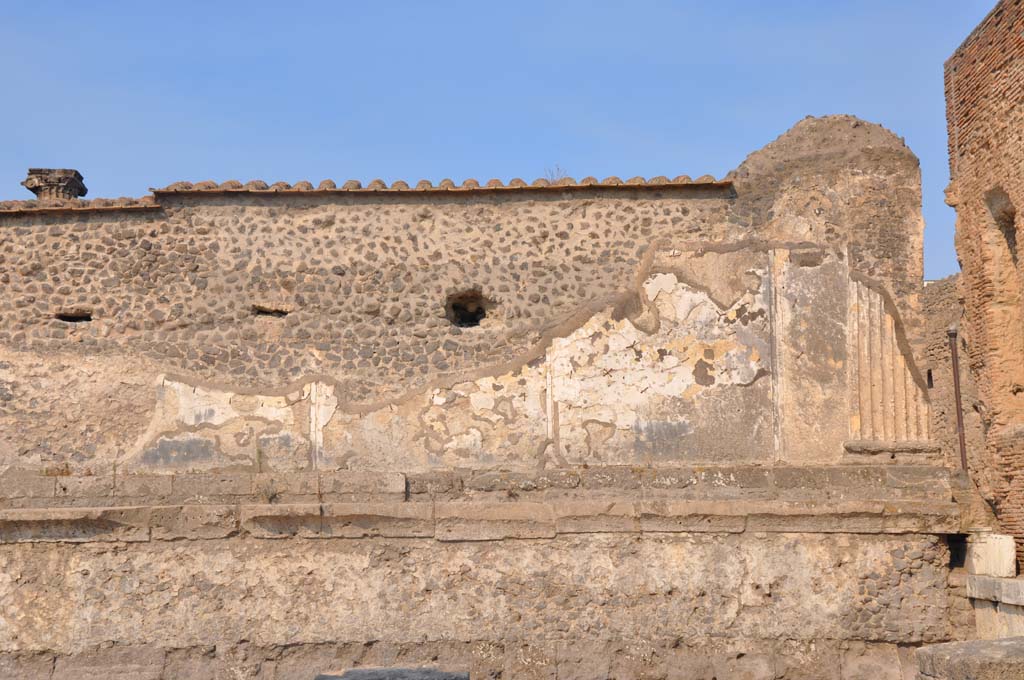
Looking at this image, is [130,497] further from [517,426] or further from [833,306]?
[833,306]

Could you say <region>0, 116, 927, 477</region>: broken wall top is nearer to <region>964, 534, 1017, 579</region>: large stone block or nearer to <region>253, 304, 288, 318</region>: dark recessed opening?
<region>253, 304, 288, 318</region>: dark recessed opening

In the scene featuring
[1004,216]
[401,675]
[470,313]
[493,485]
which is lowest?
[401,675]

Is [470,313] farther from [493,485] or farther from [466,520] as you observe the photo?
[466,520]

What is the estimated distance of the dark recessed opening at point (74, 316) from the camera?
34.4 ft

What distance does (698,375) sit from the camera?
10.1 metres

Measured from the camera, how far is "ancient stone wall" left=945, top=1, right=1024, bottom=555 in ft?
30.3

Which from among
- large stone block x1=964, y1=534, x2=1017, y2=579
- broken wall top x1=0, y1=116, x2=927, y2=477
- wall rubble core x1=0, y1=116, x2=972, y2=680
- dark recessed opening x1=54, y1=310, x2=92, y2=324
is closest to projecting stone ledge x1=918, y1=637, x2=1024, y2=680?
large stone block x1=964, y1=534, x2=1017, y2=579

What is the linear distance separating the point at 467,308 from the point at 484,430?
40.5 inches

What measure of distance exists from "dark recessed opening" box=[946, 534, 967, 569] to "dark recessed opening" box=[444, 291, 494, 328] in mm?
3864

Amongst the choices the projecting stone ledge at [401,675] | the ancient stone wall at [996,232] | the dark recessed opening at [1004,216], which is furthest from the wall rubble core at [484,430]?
the projecting stone ledge at [401,675]

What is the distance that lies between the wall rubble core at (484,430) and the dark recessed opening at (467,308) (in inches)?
1.3

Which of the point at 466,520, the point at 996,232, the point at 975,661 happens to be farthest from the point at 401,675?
the point at 996,232

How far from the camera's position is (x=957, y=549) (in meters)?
9.69

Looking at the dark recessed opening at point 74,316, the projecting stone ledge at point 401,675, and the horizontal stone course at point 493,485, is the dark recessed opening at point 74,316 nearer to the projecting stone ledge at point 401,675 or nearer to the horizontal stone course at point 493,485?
the horizontal stone course at point 493,485
